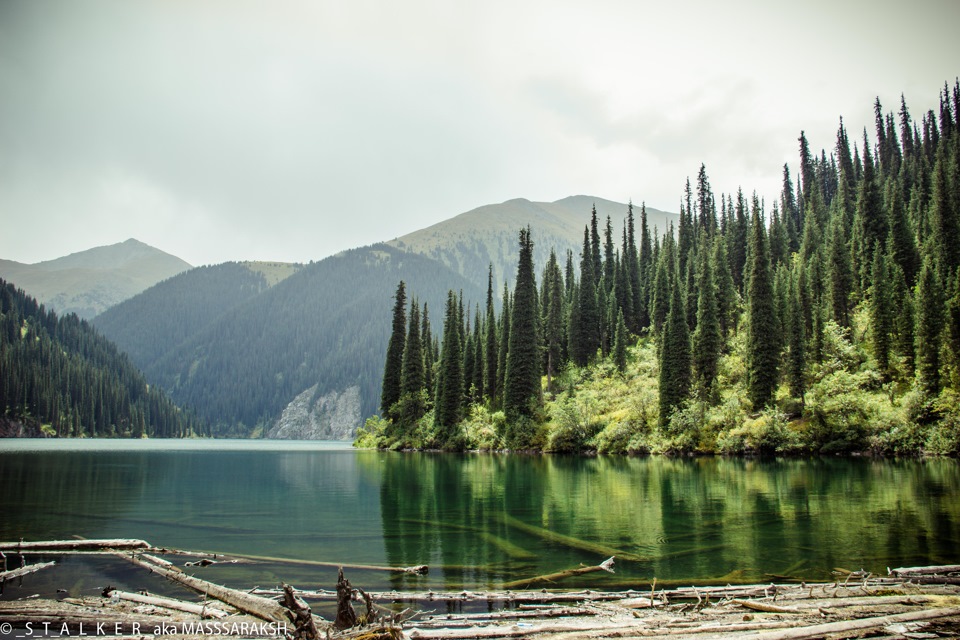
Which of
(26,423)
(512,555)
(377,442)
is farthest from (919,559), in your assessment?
(26,423)

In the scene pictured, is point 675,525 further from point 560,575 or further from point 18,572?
point 18,572

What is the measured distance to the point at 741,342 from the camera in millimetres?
82312

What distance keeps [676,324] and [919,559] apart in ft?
207

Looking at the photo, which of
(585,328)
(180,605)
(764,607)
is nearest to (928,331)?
(585,328)

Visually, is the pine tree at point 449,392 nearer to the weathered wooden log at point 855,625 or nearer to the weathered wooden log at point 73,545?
the weathered wooden log at point 73,545

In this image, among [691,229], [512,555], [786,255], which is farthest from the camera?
[691,229]

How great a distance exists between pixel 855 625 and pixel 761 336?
68.0m

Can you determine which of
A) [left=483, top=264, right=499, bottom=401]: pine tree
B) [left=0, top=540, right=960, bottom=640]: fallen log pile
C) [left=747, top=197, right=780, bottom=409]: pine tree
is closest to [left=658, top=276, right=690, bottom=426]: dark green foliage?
[left=747, top=197, right=780, bottom=409]: pine tree

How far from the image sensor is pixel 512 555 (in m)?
16.2

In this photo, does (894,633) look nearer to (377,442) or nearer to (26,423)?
(377,442)

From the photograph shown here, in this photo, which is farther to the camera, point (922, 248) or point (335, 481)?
point (922, 248)

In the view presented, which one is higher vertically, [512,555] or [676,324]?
[676,324]

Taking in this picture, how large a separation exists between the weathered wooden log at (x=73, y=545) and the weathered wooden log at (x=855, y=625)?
49.1 feet

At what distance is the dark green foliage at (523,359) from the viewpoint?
84.1 meters
